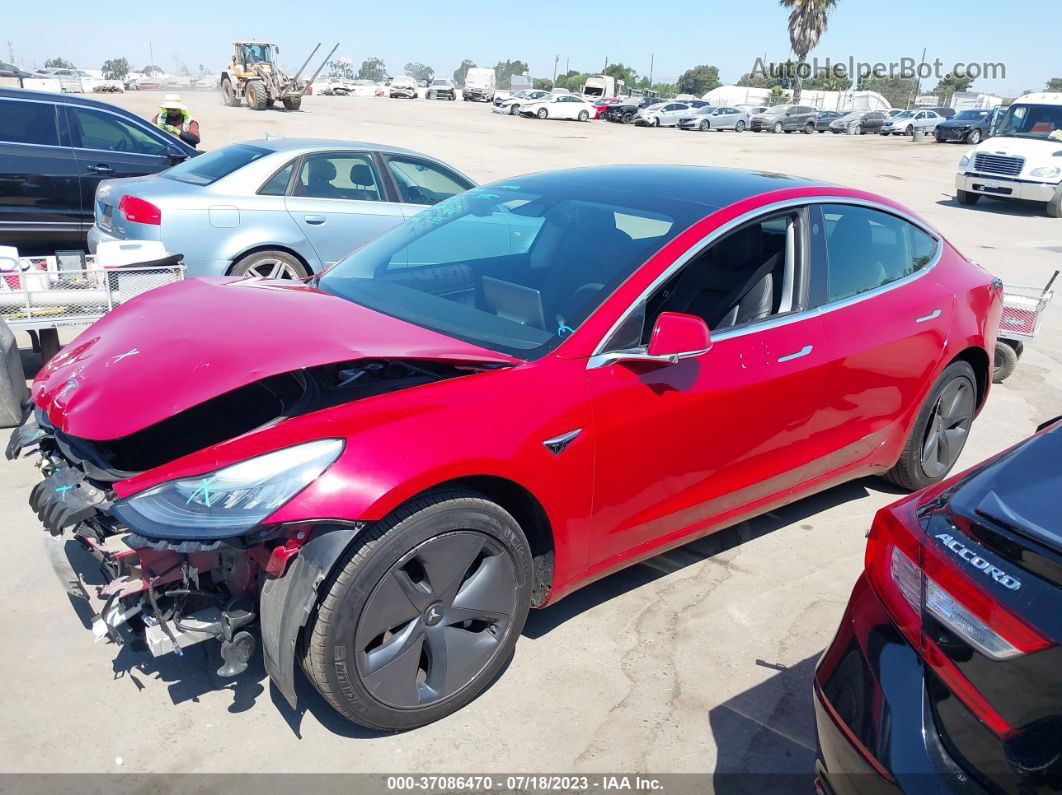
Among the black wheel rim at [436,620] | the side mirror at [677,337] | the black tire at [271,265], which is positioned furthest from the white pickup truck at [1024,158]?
the black wheel rim at [436,620]

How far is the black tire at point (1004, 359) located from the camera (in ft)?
21.9

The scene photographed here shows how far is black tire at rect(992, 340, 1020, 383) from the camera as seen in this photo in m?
6.68

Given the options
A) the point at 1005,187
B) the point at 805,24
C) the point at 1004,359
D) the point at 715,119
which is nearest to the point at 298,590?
the point at 1004,359

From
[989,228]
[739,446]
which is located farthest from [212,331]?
[989,228]

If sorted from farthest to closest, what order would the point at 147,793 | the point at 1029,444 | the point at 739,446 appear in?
the point at 739,446, the point at 147,793, the point at 1029,444

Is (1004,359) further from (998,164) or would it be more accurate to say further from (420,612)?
(998,164)

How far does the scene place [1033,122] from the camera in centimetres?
1816

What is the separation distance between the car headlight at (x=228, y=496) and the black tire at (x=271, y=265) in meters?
4.73

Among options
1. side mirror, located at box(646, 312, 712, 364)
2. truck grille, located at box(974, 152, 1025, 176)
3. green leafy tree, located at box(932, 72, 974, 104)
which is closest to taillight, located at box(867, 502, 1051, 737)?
side mirror, located at box(646, 312, 712, 364)

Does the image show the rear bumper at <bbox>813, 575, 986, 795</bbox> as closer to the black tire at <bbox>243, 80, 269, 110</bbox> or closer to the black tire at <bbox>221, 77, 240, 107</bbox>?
the black tire at <bbox>243, 80, 269, 110</bbox>

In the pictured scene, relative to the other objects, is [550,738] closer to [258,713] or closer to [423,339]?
[258,713]

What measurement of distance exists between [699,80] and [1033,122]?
95.9m

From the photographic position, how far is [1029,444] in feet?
7.79

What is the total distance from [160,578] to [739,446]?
2.17 m
